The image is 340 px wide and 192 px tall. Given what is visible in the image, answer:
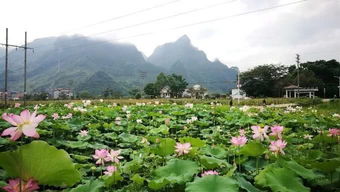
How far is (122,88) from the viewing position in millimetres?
116625

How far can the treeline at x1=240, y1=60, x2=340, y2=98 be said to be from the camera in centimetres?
6125

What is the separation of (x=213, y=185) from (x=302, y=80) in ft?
208

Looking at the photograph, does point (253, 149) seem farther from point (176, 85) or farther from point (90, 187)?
point (176, 85)

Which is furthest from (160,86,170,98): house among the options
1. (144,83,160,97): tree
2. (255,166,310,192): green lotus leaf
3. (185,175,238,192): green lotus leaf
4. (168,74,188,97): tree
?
(185,175,238,192): green lotus leaf

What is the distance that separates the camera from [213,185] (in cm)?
166

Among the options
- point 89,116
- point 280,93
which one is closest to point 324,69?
point 280,93

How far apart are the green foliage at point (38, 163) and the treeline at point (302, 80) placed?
63782 millimetres

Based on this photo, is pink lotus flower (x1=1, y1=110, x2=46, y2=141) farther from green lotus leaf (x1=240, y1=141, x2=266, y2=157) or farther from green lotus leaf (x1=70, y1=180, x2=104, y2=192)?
green lotus leaf (x1=240, y1=141, x2=266, y2=157)

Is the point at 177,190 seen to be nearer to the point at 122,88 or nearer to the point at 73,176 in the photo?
the point at 73,176

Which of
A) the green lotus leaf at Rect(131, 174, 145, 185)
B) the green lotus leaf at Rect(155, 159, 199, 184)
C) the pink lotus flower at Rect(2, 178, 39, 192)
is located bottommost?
the green lotus leaf at Rect(131, 174, 145, 185)

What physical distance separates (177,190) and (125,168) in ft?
2.49

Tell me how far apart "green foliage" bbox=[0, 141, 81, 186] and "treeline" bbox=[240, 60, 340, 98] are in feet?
209

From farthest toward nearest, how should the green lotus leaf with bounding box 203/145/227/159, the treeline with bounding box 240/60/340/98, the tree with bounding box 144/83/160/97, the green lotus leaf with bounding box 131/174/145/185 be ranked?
the tree with bounding box 144/83/160/97
the treeline with bounding box 240/60/340/98
the green lotus leaf with bounding box 203/145/227/159
the green lotus leaf with bounding box 131/174/145/185

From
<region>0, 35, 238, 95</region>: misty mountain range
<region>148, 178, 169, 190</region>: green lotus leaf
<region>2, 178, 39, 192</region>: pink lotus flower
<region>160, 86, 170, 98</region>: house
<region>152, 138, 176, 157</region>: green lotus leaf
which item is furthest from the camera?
<region>0, 35, 238, 95</region>: misty mountain range
